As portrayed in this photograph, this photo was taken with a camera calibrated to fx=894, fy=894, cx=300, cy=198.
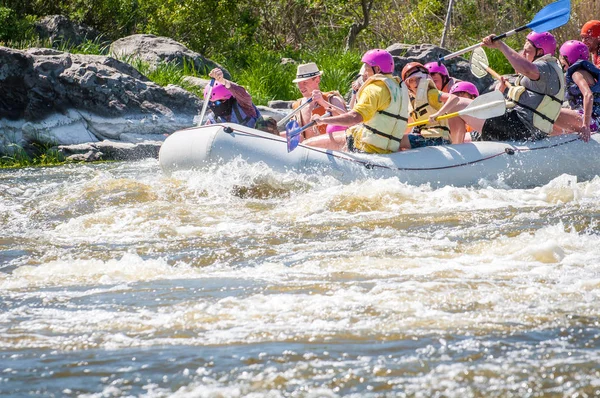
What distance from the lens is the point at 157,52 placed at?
44.1 feet

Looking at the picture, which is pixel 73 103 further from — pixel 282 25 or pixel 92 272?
pixel 282 25

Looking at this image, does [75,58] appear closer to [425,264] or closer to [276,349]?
[425,264]

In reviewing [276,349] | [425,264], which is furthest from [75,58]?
[276,349]

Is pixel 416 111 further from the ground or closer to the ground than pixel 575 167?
further from the ground

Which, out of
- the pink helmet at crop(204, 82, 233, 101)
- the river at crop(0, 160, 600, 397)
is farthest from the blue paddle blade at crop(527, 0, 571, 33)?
the pink helmet at crop(204, 82, 233, 101)

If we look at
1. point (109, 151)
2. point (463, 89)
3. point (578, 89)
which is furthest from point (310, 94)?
point (109, 151)

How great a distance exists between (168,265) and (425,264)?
4.30ft

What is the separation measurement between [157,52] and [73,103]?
2826mm

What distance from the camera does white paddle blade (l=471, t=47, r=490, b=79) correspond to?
8242 millimetres

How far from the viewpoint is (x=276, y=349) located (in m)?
3.13

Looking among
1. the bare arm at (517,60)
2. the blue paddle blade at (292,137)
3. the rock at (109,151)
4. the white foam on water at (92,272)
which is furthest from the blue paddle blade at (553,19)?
the rock at (109,151)

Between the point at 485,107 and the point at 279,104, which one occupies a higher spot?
the point at 485,107

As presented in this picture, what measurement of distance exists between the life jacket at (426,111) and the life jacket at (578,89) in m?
1.08

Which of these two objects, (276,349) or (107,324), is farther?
(107,324)
